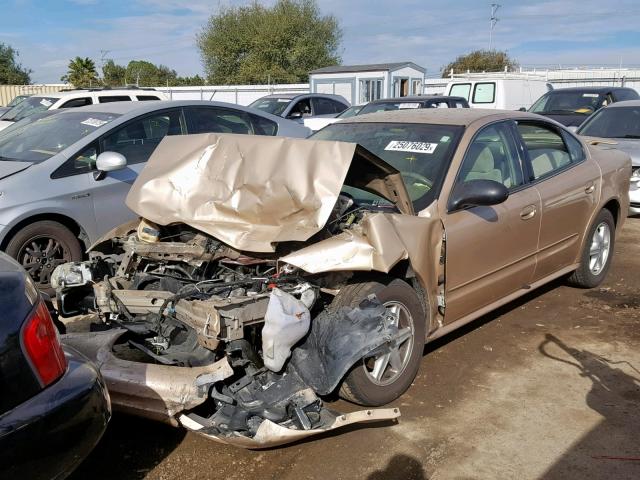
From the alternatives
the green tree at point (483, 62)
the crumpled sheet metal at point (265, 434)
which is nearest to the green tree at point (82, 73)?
the green tree at point (483, 62)

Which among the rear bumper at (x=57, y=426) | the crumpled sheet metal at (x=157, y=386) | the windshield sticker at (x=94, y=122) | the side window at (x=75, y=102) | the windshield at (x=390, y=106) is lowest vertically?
the crumpled sheet metal at (x=157, y=386)

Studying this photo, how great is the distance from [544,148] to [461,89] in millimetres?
13930

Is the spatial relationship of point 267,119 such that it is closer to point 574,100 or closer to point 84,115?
point 84,115

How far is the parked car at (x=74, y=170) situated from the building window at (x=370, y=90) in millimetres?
18102

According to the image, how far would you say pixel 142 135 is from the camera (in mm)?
6047

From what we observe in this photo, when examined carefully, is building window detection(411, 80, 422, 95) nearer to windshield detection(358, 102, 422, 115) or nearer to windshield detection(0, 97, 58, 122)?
windshield detection(358, 102, 422, 115)

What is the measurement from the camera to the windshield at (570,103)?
1306 cm

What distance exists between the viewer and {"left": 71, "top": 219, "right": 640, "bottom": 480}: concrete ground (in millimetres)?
2980

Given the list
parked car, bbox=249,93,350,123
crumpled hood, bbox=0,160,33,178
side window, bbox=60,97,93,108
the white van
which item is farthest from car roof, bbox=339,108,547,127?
the white van

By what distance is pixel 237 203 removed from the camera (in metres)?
3.43

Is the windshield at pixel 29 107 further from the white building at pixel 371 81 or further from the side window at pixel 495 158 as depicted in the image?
the white building at pixel 371 81

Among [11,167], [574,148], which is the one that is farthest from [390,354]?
[11,167]

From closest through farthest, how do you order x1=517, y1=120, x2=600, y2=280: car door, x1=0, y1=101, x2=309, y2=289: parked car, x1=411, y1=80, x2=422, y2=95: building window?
x1=517, y1=120, x2=600, y2=280: car door → x1=0, y1=101, x2=309, y2=289: parked car → x1=411, y1=80, x2=422, y2=95: building window

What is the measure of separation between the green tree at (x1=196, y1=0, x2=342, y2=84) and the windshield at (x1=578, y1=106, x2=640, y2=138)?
39.7 metres
